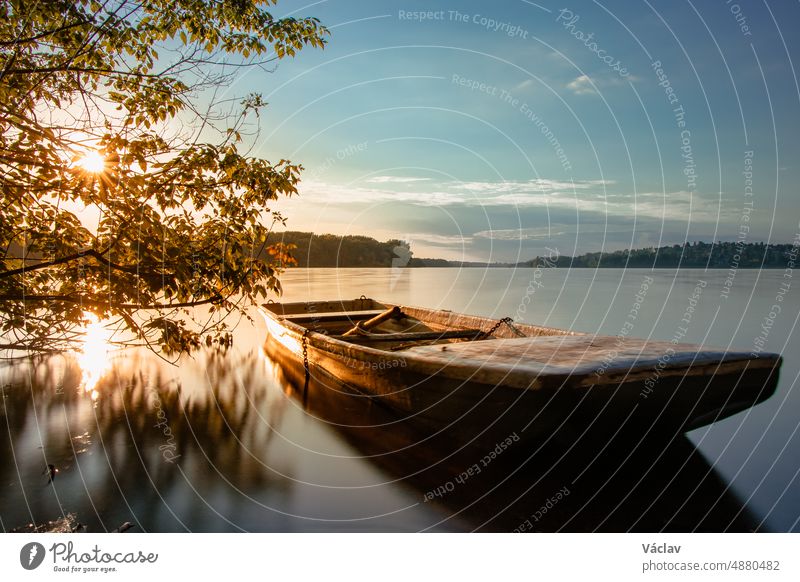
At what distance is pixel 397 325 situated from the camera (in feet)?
38.5

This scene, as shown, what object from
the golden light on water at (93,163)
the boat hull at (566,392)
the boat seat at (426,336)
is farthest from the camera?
the boat seat at (426,336)

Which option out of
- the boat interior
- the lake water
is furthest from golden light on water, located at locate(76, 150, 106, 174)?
the boat interior

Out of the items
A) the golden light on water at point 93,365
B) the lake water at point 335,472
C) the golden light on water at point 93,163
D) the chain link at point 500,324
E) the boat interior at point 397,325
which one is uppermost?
the golden light on water at point 93,163

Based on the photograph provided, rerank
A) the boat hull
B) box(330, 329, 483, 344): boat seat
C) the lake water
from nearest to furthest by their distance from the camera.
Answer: the boat hull < the lake water < box(330, 329, 483, 344): boat seat

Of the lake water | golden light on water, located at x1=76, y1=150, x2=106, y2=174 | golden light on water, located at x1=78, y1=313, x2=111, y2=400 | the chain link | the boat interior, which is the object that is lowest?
golden light on water, located at x1=78, y1=313, x2=111, y2=400

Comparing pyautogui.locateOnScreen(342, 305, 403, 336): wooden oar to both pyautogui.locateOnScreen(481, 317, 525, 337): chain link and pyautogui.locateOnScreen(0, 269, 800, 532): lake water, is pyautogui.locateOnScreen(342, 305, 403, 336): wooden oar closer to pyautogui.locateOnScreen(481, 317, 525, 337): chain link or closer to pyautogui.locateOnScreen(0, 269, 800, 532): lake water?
pyautogui.locateOnScreen(0, 269, 800, 532): lake water

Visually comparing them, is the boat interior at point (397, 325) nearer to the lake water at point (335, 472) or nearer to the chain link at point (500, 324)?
the chain link at point (500, 324)

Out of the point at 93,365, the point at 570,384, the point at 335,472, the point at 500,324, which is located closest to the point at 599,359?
the point at 570,384

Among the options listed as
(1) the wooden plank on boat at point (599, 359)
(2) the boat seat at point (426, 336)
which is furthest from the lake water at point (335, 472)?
(2) the boat seat at point (426, 336)

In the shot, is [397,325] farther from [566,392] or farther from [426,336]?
[566,392]

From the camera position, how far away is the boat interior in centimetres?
823

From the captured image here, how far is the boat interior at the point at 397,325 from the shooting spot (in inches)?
324

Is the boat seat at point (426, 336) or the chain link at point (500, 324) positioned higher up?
the chain link at point (500, 324)

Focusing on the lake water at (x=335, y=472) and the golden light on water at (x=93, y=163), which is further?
the lake water at (x=335, y=472)
